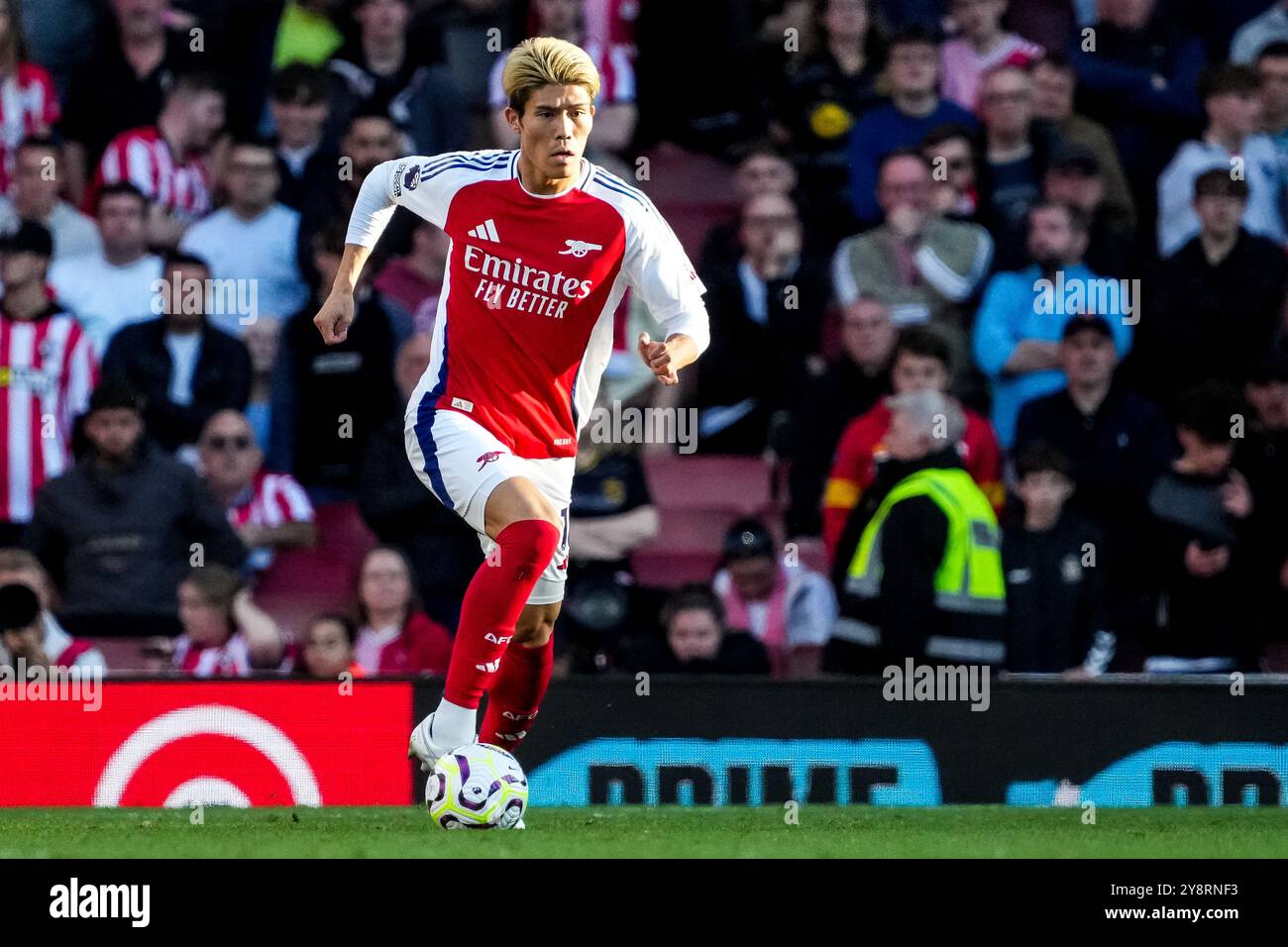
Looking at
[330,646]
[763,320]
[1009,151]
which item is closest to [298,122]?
[763,320]

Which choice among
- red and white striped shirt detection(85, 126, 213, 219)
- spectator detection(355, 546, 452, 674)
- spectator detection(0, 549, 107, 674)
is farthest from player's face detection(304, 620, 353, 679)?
red and white striped shirt detection(85, 126, 213, 219)

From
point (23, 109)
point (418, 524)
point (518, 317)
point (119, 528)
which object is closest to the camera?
point (518, 317)

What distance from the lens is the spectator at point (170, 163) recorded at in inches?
428

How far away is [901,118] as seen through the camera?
1059 centimetres

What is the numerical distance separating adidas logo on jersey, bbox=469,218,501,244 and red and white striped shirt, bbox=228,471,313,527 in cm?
391

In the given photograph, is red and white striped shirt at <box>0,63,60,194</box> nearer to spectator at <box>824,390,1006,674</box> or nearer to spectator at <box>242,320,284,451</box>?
spectator at <box>242,320,284,451</box>

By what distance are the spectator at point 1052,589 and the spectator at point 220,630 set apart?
3126mm

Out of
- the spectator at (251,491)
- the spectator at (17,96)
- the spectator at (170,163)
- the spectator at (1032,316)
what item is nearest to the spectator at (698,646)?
the spectator at (1032,316)

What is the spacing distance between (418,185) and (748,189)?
13.2 ft

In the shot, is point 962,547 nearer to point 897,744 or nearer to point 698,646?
point 897,744

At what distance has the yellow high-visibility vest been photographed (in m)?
8.79

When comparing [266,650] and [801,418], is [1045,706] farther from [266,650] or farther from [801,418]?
[266,650]

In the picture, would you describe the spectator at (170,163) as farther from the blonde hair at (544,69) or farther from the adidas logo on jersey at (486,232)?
the blonde hair at (544,69)
